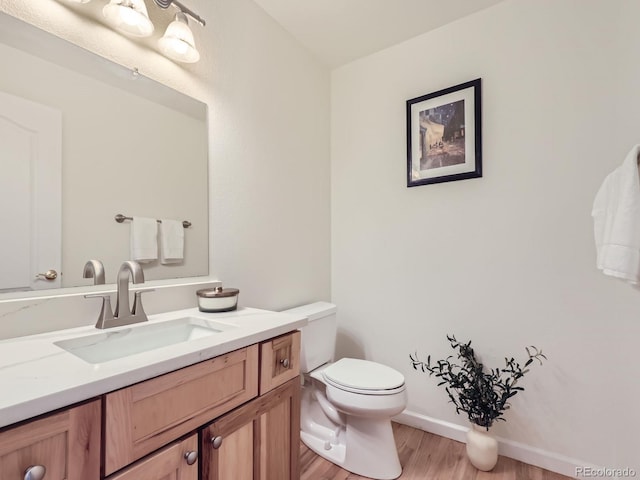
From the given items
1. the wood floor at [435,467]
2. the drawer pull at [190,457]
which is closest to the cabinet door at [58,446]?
the drawer pull at [190,457]

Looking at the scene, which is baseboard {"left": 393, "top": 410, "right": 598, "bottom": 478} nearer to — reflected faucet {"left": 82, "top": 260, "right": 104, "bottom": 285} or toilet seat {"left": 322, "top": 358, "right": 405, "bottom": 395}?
toilet seat {"left": 322, "top": 358, "right": 405, "bottom": 395}

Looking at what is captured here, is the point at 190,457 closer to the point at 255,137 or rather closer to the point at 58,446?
the point at 58,446

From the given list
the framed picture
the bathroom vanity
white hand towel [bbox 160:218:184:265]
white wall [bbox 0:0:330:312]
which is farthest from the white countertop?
the framed picture

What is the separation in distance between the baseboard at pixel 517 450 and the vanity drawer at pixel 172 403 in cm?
139

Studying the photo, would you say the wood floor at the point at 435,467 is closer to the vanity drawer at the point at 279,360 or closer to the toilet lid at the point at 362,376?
the toilet lid at the point at 362,376

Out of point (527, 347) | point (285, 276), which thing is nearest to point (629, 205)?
point (527, 347)

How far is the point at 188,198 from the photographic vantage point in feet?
4.66

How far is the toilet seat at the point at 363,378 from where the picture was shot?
1.48 m

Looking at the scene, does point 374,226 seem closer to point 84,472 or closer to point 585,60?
point 585,60

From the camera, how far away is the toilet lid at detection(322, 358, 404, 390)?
150 centimetres

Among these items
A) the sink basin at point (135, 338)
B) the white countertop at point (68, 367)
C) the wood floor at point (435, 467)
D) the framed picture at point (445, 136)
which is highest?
the framed picture at point (445, 136)

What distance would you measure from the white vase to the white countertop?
49.2 inches

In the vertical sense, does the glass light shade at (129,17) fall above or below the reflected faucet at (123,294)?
above

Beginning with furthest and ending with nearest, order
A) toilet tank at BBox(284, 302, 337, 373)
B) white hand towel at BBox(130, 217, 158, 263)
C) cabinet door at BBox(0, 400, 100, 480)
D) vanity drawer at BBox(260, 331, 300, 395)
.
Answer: toilet tank at BBox(284, 302, 337, 373) → white hand towel at BBox(130, 217, 158, 263) → vanity drawer at BBox(260, 331, 300, 395) → cabinet door at BBox(0, 400, 100, 480)
